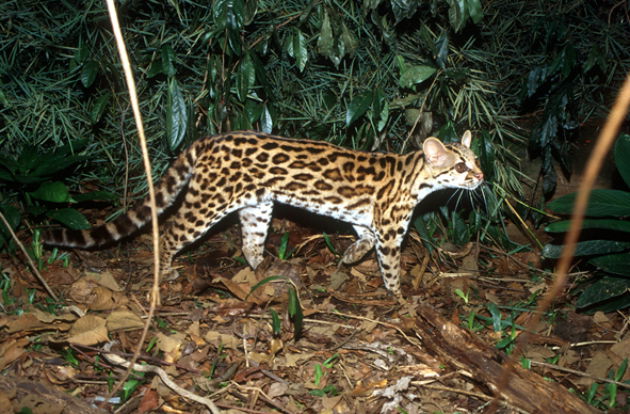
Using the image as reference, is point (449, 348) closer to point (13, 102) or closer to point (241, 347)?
point (241, 347)

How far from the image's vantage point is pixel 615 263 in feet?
15.4

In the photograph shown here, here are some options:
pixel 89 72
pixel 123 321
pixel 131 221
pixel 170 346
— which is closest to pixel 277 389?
pixel 170 346

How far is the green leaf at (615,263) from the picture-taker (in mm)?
4641

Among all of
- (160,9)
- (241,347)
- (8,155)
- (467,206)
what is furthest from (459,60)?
(8,155)

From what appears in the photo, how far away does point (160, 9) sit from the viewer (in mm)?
5574

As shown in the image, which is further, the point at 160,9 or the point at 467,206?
the point at 467,206

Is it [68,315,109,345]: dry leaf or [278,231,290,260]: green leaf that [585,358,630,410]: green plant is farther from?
[68,315,109,345]: dry leaf

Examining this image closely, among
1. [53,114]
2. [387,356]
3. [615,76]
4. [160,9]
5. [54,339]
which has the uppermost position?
[160,9]

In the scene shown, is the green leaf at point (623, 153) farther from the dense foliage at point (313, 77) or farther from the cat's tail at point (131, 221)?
the cat's tail at point (131, 221)

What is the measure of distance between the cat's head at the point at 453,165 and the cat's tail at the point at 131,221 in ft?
6.30

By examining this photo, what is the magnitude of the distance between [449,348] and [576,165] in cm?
292

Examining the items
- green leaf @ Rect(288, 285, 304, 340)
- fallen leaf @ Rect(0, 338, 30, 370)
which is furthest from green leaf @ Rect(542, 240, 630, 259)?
fallen leaf @ Rect(0, 338, 30, 370)

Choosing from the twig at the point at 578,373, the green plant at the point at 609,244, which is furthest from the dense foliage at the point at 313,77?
the twig at the point at 578,373

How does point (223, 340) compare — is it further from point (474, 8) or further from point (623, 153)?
point (623, 153)
